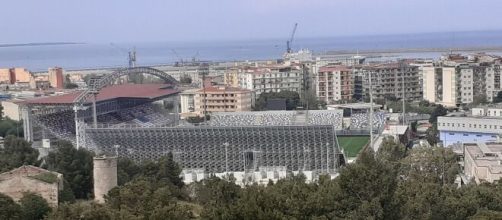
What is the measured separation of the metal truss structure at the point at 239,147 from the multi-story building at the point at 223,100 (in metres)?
11.4

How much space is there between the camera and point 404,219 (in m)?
9.88

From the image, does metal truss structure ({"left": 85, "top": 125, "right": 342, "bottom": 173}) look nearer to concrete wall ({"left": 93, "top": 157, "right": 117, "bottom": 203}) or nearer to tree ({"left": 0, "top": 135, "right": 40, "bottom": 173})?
tree ({"left": 0, "top": 135, "right": 40, "bottom": 173})

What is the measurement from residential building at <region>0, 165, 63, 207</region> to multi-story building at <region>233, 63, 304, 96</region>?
23626 millimetres

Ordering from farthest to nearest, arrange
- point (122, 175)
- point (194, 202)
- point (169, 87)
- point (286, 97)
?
point (286, 97), point (169, 87), point (122, 175), point (194, 202)

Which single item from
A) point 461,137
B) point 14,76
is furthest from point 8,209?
point 14,76

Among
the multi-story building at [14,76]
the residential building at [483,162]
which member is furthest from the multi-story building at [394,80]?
the multi-story building at [14,76]

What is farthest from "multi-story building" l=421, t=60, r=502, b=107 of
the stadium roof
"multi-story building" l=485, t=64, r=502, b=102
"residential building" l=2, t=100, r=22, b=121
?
"residential building" l=2, t=100, r=22, b=121

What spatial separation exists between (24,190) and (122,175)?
2.27 metres

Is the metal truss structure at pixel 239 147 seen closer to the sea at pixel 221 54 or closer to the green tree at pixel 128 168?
the green tree at pixel 128 168

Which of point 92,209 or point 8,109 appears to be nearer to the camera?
point 92,209

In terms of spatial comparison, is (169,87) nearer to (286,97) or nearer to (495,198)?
(286,97)

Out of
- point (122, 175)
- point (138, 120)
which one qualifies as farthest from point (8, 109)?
point (122, 175)

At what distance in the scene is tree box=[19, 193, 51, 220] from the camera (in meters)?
10.3

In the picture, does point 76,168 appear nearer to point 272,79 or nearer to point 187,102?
point 187,102
